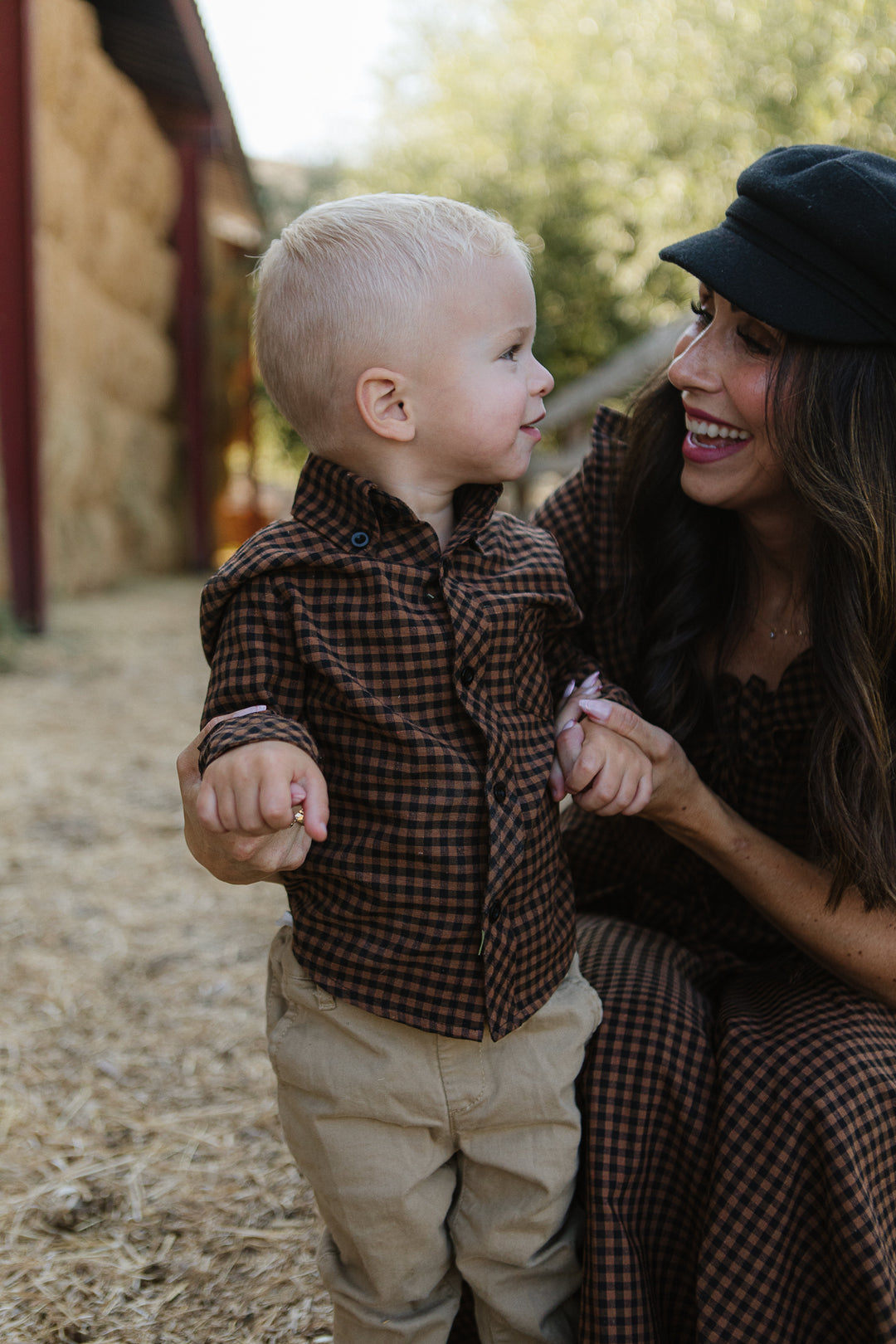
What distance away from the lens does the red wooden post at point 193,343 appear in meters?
8.96

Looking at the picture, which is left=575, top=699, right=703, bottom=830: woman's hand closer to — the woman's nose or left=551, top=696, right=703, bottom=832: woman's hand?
left=551, top=696, right=703, bottom=832: woman's hand

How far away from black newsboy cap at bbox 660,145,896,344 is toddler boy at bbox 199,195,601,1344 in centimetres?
29

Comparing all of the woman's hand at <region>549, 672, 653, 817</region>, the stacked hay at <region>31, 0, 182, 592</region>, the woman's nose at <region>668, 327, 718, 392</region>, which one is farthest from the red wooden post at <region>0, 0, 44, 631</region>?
the woman's hand at <region>549, 672, 653, 817</region>

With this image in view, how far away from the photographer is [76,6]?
249 inches

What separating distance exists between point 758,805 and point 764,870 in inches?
6.8

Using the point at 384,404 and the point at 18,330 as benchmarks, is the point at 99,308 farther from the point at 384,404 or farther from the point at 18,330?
the point at 384,404

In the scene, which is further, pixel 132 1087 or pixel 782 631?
pixel 132 1087

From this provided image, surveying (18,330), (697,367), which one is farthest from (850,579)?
(18,330)

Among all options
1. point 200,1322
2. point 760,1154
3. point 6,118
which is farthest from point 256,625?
point 6,118

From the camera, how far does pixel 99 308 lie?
289 inches

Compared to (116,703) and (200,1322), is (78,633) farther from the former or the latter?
(200,1322)

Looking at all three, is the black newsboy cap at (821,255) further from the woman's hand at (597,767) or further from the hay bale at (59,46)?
the hay bale at (59,46)

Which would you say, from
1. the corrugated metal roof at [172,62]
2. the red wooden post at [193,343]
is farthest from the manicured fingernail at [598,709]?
the red wooden post at [193,343]

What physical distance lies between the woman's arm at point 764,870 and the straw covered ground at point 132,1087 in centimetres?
86
